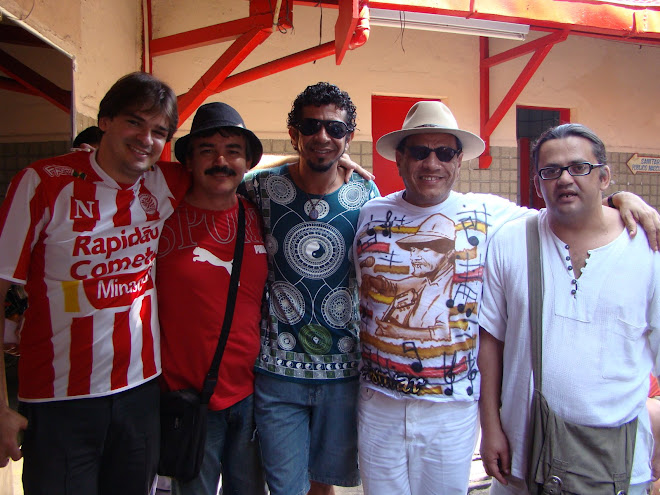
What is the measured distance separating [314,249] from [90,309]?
956 mm

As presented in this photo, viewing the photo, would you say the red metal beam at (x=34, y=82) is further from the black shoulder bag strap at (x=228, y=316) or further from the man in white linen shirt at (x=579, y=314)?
the man in white linen shirt at (x=579, y=314)

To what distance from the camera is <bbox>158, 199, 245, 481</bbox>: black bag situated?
6.46 feet

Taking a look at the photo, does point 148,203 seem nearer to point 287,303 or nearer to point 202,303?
point 202,303

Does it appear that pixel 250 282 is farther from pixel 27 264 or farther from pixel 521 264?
pixel 521 264

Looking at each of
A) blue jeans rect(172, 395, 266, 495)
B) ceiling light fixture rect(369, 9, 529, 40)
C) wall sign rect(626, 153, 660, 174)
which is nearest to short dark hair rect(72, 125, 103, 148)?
blue jeans rect(172, 395, 266, 495)

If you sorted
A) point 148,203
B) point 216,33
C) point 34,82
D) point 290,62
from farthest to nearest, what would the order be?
point 290,62 → point 216,33 → point 34,82 → point 148,203

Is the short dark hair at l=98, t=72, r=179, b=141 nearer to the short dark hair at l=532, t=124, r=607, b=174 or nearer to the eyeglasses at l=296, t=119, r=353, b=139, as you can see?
the eyeglasses at l=296, t=119, r=353, b=139

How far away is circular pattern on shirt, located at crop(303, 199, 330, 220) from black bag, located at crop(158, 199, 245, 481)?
2.55ft

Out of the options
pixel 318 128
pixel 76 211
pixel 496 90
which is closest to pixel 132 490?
pixel 76 211

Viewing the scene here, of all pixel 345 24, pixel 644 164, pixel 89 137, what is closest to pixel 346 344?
pixel 89 137

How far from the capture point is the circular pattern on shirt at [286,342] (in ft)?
7.17

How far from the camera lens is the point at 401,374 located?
6.50ft

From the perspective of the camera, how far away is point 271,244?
227 centimetres

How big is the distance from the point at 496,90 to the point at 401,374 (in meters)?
6.18
